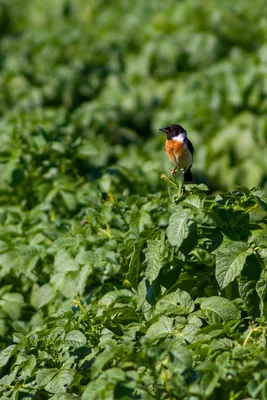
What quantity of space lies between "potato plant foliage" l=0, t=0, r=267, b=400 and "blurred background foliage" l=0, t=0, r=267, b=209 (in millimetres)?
20

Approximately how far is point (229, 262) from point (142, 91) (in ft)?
18.1

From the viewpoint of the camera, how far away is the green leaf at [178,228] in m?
3.14

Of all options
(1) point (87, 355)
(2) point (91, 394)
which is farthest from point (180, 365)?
(1) point (87, 355)

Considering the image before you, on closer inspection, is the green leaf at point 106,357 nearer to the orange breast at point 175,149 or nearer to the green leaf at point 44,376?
the green leaf at point 44,376

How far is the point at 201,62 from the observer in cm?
871

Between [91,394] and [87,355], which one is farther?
[87,355]

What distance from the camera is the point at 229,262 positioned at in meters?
3.12

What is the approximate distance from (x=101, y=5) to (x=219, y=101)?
4323 millimetres

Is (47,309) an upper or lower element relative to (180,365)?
lower

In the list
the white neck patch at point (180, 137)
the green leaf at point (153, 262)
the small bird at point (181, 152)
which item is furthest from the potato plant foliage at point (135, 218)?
the white neck patch at point (180, 137)

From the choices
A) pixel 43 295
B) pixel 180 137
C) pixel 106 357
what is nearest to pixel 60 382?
pixel 106 357

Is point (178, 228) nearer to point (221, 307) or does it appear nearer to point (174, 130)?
point (221, 307)

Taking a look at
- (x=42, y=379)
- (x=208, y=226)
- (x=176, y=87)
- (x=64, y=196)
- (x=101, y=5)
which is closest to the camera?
(x=42, y=379)

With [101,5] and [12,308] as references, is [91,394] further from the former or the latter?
[101,5]
